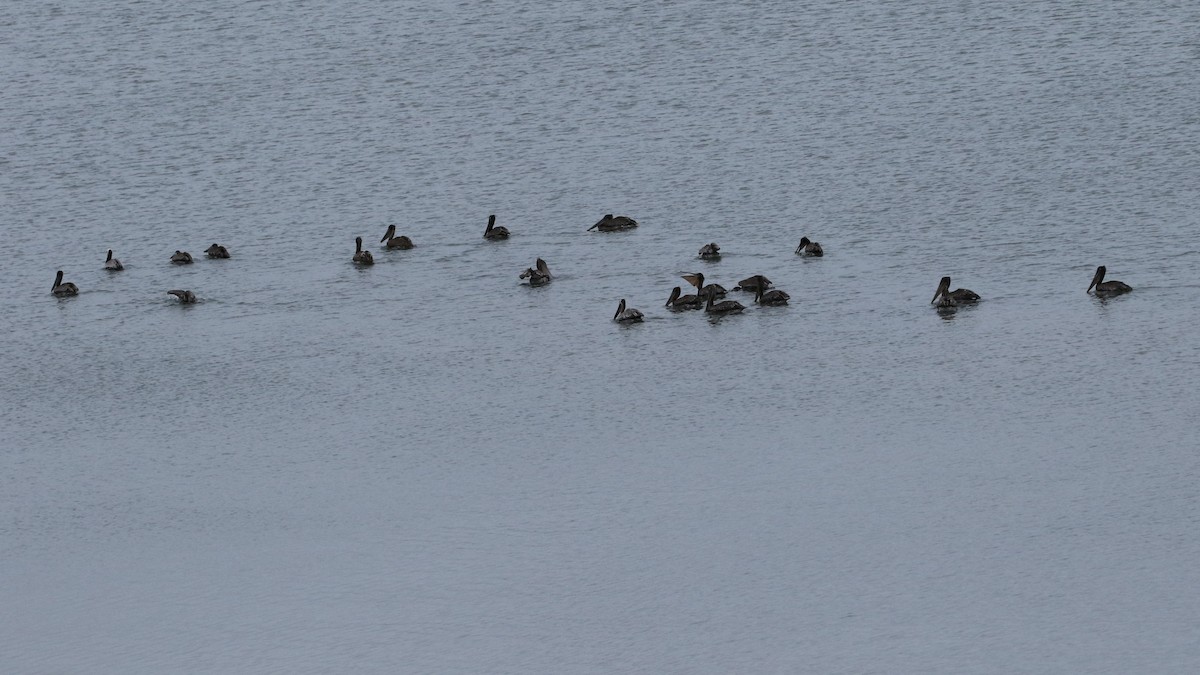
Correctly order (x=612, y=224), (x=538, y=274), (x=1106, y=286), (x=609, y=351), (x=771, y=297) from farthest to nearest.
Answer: (x=612, y=224) → (x=538, y=274) → (x=771, y=297) → (x=1106, y=286) → (x=609, y=351)

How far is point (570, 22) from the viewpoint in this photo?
143ft

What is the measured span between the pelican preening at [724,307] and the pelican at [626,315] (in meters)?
1.08

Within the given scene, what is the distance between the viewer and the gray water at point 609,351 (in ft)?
55.3

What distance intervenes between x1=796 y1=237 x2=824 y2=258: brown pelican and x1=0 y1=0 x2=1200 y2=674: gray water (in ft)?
0.59

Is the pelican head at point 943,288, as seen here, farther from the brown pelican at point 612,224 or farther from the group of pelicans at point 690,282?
the brown pelican at point 612,224

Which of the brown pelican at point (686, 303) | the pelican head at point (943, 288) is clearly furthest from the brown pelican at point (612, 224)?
the pelican head at point (943, 288)

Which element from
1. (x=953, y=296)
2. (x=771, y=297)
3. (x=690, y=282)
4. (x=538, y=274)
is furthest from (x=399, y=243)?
(x=953, y=296)

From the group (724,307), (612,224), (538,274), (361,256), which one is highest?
(612,224)

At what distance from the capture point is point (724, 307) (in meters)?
26.2

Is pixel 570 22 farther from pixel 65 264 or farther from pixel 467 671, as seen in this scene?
pixel 467 671

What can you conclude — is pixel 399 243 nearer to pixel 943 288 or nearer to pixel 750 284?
pixel 750 284

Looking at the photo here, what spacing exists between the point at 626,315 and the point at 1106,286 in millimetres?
6528

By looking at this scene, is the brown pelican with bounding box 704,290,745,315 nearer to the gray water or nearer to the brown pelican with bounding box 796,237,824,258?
the gray water

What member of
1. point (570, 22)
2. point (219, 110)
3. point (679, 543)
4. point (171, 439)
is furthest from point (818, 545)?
point (570, 22)
